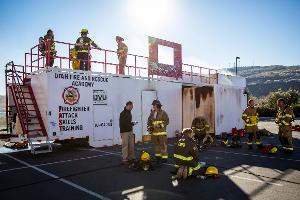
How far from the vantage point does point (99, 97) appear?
1354cm

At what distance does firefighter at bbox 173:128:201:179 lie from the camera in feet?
23.6

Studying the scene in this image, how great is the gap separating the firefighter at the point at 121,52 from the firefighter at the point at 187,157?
27.6ft

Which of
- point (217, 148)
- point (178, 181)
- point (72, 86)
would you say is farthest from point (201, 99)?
point (178, 181)

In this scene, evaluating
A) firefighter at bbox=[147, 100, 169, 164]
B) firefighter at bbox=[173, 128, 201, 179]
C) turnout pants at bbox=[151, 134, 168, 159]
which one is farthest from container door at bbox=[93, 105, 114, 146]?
firefighter at bbox=[173, 128, 201, 179]

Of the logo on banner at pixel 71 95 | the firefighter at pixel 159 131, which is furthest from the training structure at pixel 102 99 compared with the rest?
the firefighter at pixel 159 131

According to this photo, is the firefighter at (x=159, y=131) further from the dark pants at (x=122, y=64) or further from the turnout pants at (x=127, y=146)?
the dark pants at (x=122, y=64)

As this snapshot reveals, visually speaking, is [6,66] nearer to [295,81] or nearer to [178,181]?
[178,181]

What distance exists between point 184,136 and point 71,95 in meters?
6.86

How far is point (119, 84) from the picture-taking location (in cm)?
1430

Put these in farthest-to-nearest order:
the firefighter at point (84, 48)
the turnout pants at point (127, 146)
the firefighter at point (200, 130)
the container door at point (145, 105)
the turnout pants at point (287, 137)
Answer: the container door at point (145, 105) < the firefighter at point (84, 48) < the firefighter at point (200, 130) < the turnout pants at point (287, 137) < the turnout pants at point (127, 146)

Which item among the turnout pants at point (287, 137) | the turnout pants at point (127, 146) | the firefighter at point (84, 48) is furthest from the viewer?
the firefighter at point (84, 48)

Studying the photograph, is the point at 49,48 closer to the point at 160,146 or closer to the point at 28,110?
the point at 28,110

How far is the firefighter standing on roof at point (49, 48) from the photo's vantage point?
12031 millimetres

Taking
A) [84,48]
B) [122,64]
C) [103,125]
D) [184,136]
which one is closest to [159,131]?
[184,136]
